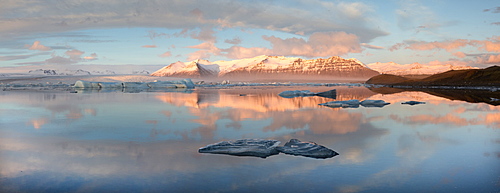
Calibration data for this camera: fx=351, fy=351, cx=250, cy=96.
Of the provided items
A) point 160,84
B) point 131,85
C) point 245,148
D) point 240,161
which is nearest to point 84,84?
point 131,85

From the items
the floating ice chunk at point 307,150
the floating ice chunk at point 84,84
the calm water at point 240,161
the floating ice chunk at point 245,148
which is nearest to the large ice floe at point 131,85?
the floating ice chunk at point 84,84

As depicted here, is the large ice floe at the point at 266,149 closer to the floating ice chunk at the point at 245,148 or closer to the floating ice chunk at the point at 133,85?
the floating ice chunk at the point at 245,148

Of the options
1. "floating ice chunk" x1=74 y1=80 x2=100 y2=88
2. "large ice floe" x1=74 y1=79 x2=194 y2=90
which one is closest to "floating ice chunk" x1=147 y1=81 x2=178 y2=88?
"large ice floe" x1=74 y1=79 x2=194 y2=90

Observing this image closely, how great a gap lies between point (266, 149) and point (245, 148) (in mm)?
315

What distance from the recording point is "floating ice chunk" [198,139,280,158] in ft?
16.2

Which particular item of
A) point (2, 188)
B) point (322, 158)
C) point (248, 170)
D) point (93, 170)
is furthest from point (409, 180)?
point (2, 188)

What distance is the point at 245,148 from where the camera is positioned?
514cm

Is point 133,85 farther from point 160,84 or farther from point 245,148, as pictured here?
point 245,148

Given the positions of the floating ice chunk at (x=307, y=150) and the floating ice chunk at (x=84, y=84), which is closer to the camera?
the floating ice chunk at (x=307, y=150)

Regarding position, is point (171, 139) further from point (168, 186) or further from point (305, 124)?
point (305, 124)

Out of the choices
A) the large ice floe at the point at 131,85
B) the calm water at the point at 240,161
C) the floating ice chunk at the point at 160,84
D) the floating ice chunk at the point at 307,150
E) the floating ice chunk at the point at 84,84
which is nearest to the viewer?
the calm water at the point at 240,161

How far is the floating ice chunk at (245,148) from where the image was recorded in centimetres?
495

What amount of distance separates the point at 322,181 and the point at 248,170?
90 cm

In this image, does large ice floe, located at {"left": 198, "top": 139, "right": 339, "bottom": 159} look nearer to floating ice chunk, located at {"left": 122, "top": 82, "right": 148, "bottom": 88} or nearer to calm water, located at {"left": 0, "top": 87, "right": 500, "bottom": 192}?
calm water, located at {"left": 0, "top": 87, "right": 500, "bottom": 192}
